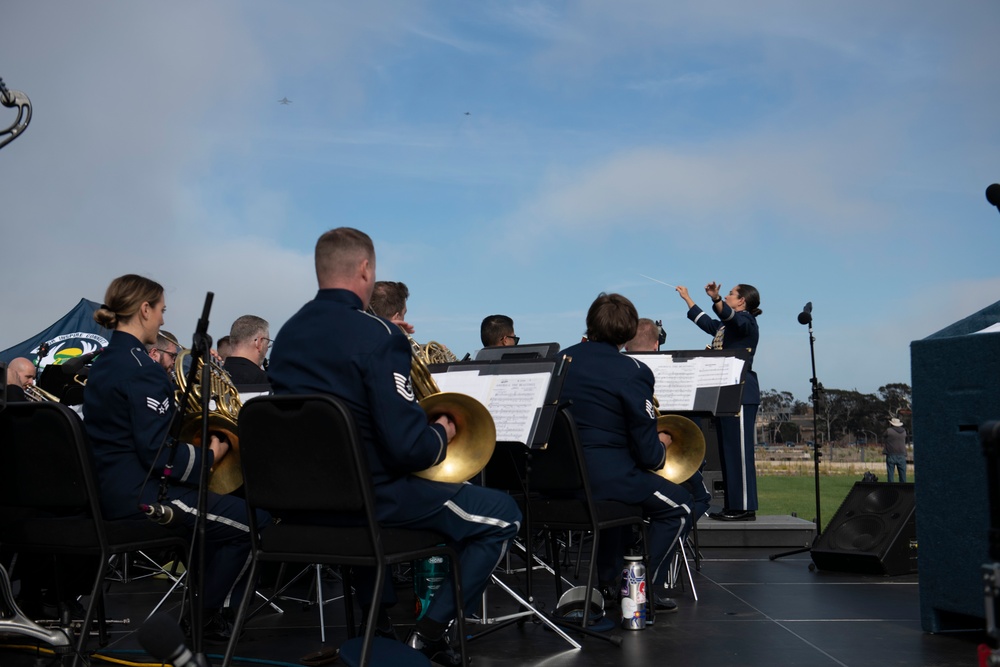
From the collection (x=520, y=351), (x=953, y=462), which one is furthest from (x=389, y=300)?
(x=953, y=462)

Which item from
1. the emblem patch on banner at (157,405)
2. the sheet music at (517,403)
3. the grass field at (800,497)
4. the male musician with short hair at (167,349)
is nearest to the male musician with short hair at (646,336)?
the sheet music at (517,403)

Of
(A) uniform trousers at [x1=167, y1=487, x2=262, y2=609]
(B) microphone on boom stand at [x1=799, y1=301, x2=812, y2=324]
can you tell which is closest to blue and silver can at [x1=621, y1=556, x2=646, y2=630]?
(A) uniform trousers at [x1=167, y1=487, x2=262, y2=609]

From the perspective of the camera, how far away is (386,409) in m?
3.11

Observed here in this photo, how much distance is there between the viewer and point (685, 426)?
17.2ft

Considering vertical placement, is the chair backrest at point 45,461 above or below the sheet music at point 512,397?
below

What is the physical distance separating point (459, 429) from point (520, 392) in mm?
626

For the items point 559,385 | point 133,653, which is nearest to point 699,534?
point 559,385

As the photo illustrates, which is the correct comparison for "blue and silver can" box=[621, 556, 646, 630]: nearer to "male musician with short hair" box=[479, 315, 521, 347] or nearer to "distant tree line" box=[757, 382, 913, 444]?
"male musician with short hair" box=[479, 315, 521, 347]

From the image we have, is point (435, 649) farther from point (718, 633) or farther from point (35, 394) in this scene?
point (35, 394)

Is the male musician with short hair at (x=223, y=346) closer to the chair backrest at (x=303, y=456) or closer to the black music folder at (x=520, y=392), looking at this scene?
the black music folder at (x=520, y=392)

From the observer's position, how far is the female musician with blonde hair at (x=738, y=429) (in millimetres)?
7879

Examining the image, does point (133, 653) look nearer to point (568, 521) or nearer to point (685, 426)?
point (568, 521)

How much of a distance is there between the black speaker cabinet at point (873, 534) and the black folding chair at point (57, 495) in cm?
454

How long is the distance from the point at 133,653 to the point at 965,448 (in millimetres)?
3706
